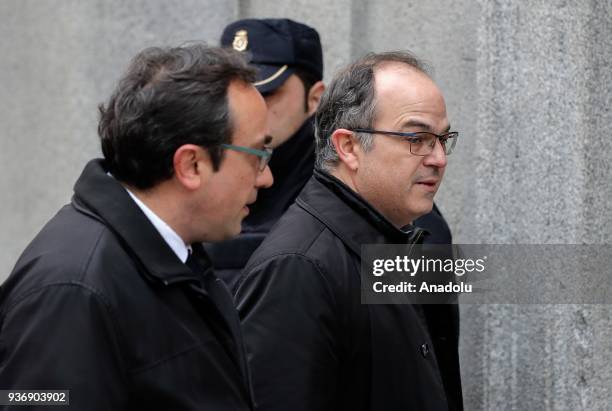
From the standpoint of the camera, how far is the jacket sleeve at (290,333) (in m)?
2.75

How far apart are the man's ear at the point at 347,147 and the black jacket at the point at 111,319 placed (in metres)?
0.88

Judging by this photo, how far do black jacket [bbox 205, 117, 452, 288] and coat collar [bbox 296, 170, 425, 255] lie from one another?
97cm

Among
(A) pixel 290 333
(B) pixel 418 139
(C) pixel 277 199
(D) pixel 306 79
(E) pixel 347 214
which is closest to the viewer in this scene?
(A) pixel 290 333

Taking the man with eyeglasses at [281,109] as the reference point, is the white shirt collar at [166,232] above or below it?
below

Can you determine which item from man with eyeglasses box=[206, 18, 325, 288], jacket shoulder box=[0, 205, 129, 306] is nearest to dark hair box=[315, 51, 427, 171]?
man with eyeglasses box=[206, 18, 325, 288]

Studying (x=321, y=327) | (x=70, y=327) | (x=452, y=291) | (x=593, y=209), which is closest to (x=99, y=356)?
(x=70, y=327)

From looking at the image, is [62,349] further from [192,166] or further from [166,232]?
[192,166]

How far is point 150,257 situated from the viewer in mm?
2295

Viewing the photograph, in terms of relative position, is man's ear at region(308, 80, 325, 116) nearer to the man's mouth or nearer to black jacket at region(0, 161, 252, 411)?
the man's mouth

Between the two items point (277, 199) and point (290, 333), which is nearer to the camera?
point (290, 333)

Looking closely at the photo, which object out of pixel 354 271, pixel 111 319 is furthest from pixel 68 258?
pixel 354 271

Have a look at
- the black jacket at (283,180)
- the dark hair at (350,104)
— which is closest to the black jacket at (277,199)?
the black jacket at (283,180)

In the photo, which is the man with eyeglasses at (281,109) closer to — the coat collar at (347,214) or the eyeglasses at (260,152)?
the coat collar at (347,214)

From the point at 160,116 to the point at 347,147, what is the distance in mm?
980
